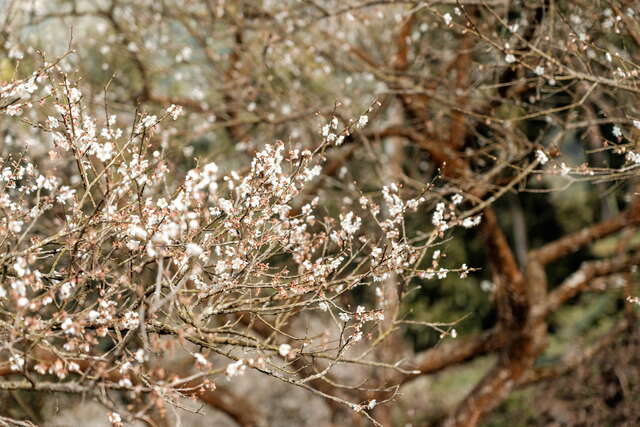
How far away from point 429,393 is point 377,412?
3.81 metres

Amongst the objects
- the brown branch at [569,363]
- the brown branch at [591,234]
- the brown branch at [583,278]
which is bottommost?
the brown branch at [569,363]

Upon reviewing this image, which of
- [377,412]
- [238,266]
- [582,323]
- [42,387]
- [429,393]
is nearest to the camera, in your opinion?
[42,387]

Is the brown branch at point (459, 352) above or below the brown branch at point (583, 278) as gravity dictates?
below

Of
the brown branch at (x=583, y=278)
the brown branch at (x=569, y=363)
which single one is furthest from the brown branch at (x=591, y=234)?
the brown branch at (x=569, y=363)

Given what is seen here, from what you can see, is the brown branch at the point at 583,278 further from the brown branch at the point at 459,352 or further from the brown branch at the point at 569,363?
the brown branch at the point at 569,363

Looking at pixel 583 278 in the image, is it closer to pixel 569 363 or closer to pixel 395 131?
pixel 569 363

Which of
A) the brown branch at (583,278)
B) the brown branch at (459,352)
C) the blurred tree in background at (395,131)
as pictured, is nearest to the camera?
the blurred tree in background at (395,131)

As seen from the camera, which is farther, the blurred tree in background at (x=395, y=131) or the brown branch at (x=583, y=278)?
the brown branch at (x=583, y=278)

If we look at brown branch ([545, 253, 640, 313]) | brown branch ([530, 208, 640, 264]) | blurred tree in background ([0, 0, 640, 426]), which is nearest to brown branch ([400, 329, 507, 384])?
blurred tree in background ([0, 0, 640, 426])

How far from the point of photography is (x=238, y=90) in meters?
7.14

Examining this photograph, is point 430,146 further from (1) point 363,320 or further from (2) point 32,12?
(2) point 32,12

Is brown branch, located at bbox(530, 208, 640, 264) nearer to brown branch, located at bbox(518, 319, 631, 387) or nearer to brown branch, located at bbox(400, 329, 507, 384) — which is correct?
brown branch, located at bbox(400, 329, 507, 384)

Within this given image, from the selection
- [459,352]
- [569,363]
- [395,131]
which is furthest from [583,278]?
[395,131]

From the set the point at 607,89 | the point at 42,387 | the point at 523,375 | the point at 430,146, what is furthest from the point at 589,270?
the point at 42,387
